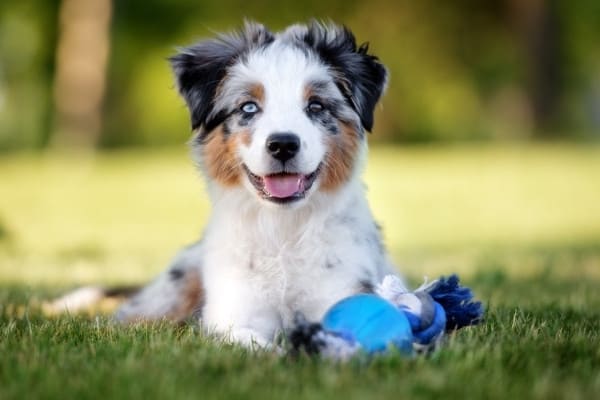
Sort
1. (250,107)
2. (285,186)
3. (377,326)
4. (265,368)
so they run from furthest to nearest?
(250,107) < (285,186) < (377,326) < (265,368)

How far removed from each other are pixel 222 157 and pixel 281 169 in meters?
0.52

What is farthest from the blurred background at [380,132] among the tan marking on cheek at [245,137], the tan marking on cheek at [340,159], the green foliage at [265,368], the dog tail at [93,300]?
the green foliage at [265,368]

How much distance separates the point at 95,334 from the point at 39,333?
27cm

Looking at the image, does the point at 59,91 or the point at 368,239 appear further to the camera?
the point at 59,91

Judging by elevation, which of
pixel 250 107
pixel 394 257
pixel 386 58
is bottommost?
pixel 394 257

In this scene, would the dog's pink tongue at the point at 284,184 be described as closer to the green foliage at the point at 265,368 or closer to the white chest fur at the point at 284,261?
the white chest fur at the point at 284,261

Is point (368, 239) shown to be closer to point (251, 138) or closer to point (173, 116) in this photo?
point (251, 138)

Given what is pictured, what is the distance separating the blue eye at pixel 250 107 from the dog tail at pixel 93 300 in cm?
194

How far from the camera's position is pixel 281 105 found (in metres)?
4.93

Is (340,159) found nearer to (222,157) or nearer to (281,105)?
(281,105)

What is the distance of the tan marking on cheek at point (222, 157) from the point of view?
16.6 ft

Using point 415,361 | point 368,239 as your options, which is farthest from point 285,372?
point 368,239

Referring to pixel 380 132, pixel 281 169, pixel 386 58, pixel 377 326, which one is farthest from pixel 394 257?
pixel 380 132

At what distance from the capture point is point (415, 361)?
382 centimetres
